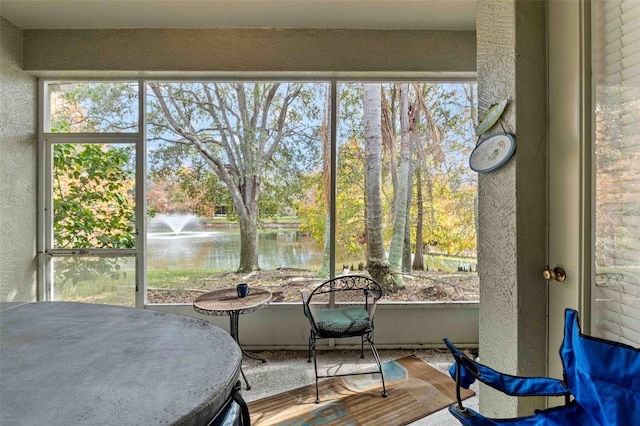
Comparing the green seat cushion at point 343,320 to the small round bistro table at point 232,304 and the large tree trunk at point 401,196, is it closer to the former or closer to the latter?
the small round bistro table at point 232,304

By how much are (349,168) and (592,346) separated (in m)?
2.18

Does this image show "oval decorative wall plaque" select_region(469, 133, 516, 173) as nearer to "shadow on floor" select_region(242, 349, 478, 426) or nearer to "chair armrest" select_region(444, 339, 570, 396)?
"chair armrest" select_region(444, 339, 570, 396)

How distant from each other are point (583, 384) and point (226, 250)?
262cm

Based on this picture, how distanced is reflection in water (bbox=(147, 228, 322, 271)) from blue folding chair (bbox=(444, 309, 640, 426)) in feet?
6.37

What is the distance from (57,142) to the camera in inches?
109

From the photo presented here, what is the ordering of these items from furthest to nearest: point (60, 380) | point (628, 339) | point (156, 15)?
point (156, 15), point (628, 339), point (60, 380)

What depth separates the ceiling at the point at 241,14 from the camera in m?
2.32

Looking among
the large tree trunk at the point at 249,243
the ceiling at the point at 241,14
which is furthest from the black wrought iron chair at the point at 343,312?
the ceiling at the point at 241,14

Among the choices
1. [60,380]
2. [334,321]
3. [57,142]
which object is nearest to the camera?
[60,380]

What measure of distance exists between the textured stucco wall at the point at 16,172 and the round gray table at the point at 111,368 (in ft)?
7.25

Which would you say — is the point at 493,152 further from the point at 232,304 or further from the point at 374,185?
the point at 232,304

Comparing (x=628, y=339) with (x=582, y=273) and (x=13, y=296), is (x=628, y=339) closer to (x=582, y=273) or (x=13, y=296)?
(x=582, y=273)

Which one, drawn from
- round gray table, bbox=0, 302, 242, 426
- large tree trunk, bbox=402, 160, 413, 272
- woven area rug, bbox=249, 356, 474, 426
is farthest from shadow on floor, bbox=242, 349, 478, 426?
round gray table, bbox=0, 302, 242, 426

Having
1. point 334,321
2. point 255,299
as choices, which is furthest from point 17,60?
point 334,321
